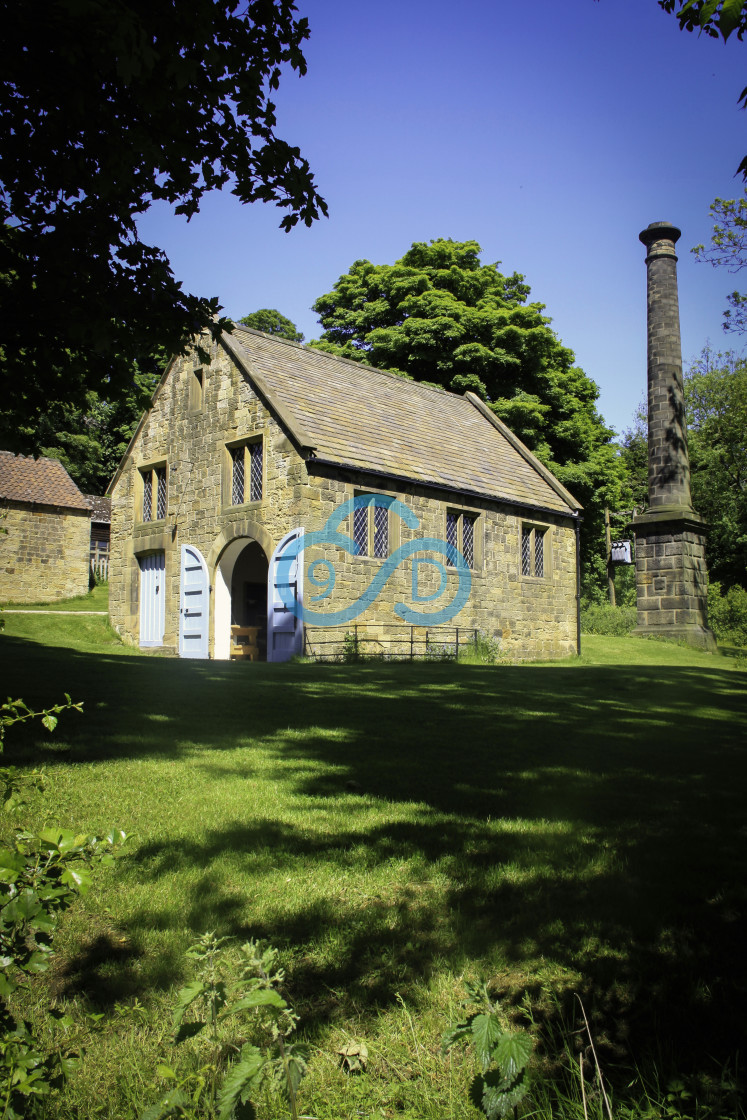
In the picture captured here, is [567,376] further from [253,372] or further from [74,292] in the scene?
[74,292]

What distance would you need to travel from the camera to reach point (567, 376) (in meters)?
37.9

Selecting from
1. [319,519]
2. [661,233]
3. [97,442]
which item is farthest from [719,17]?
[97,442]

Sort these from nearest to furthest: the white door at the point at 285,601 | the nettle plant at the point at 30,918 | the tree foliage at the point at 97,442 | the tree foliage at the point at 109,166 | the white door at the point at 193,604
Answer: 1. the nettle plant at the point at 30,918
2. the tree foliage at the point at 109,166
3. the white door at the point at 285,601
4. the white door at the point at 193,604
5. the tree foliage at the point at 97,442

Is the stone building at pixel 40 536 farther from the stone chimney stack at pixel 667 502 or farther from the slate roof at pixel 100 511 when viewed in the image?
the stone chimney stack at pixel 667 502

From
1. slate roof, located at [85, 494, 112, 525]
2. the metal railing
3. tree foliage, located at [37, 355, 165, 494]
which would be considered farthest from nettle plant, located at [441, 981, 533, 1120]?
tree foliage, located at [37, 355, 165, 494]

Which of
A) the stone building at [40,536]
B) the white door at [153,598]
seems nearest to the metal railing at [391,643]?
the white door at [153,598]

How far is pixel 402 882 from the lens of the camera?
4039 millimetres

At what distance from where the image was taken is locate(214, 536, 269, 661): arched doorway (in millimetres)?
20359

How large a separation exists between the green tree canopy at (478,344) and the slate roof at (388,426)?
661cm

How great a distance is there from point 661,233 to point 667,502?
951 centimetres

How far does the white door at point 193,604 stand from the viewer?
20359mm

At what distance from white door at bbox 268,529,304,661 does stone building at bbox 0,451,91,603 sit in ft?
61.9

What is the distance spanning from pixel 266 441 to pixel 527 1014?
1632 centimetres

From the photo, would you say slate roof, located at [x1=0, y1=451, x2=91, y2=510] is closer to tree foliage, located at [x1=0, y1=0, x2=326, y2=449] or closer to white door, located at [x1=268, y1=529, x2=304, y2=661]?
white door, located at [x1=268, y1=529, x2=304, y2=661]
